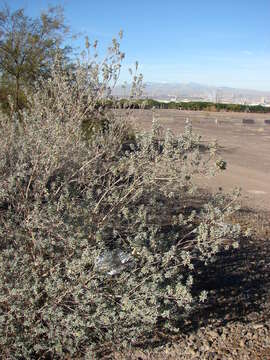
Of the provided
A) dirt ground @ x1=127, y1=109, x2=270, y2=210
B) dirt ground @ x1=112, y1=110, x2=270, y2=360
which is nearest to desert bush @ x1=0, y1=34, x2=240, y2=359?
dirt ground @ x1=112, y1=110, x2=270, y2=360

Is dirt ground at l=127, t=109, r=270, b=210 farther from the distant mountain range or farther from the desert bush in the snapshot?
the desert bush

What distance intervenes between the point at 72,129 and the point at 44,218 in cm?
97

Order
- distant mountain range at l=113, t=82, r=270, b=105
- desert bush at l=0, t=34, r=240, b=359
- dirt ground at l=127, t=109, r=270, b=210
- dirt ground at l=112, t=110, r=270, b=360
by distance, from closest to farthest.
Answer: desert bush at l=0, t=34, r=240, b=359 → dirt ground at l=112, t=110, r=270, b=360 → distant mountain range at l=113, t=82, r=270, b=105 → dirt ground at l=127, t=109, r=270, b=210

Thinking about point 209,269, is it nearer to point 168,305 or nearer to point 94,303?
point 168,305

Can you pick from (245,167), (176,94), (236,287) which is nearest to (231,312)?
(236,287)

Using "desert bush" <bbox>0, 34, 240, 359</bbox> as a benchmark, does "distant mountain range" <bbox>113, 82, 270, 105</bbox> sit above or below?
above

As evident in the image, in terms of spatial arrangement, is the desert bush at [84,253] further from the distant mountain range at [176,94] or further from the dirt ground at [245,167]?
the dirt ground at [245,167]

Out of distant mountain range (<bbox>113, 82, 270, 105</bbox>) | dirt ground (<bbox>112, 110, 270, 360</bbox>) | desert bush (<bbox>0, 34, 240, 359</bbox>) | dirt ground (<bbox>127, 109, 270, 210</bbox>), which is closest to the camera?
desert bush (<bbox>0, 34, 240, 359</bbox>)

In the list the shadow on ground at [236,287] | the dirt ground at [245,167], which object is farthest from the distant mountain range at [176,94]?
the shadow on ground at [236,287]

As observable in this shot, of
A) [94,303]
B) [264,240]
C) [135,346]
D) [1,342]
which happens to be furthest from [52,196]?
[264,240]

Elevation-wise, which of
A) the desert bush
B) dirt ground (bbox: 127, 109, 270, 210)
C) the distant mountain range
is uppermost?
the distant mountain range

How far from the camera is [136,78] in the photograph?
3.48 meters

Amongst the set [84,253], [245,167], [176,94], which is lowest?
[245,167]

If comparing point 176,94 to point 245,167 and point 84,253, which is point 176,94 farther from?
point 84,253
